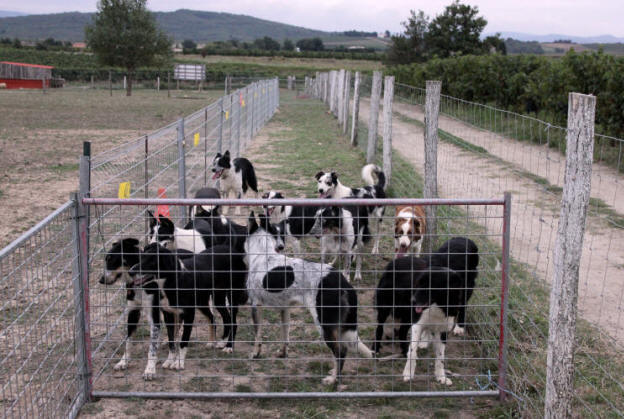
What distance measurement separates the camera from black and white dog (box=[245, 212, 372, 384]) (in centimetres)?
455

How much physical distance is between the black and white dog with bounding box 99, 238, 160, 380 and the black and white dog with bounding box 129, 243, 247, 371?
0.17 ft

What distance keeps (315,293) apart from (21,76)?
167 feet

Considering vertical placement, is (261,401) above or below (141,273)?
below

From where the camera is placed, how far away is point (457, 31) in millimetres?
53500

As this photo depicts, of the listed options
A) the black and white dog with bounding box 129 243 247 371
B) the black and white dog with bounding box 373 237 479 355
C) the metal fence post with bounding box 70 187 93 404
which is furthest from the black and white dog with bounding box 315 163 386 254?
the metal fence post with bounding box 70 187 93 404

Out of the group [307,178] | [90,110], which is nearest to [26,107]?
[90,110]

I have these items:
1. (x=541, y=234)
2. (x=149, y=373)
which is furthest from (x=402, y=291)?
(x=541, y=234)

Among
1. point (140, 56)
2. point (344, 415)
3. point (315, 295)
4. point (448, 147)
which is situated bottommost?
point (344, 415)

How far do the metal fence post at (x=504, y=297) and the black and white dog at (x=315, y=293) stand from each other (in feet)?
3.06

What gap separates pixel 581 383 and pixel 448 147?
558 cm

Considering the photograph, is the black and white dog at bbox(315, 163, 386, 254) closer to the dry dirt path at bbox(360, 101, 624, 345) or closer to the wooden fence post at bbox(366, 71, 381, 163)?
the dry dirt path at bbox(360, 101, 624, 345)

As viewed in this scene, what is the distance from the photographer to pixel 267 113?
26.9 m

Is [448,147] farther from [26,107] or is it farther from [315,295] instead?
[26,107]

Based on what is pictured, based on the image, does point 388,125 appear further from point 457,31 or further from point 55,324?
point 457,31
